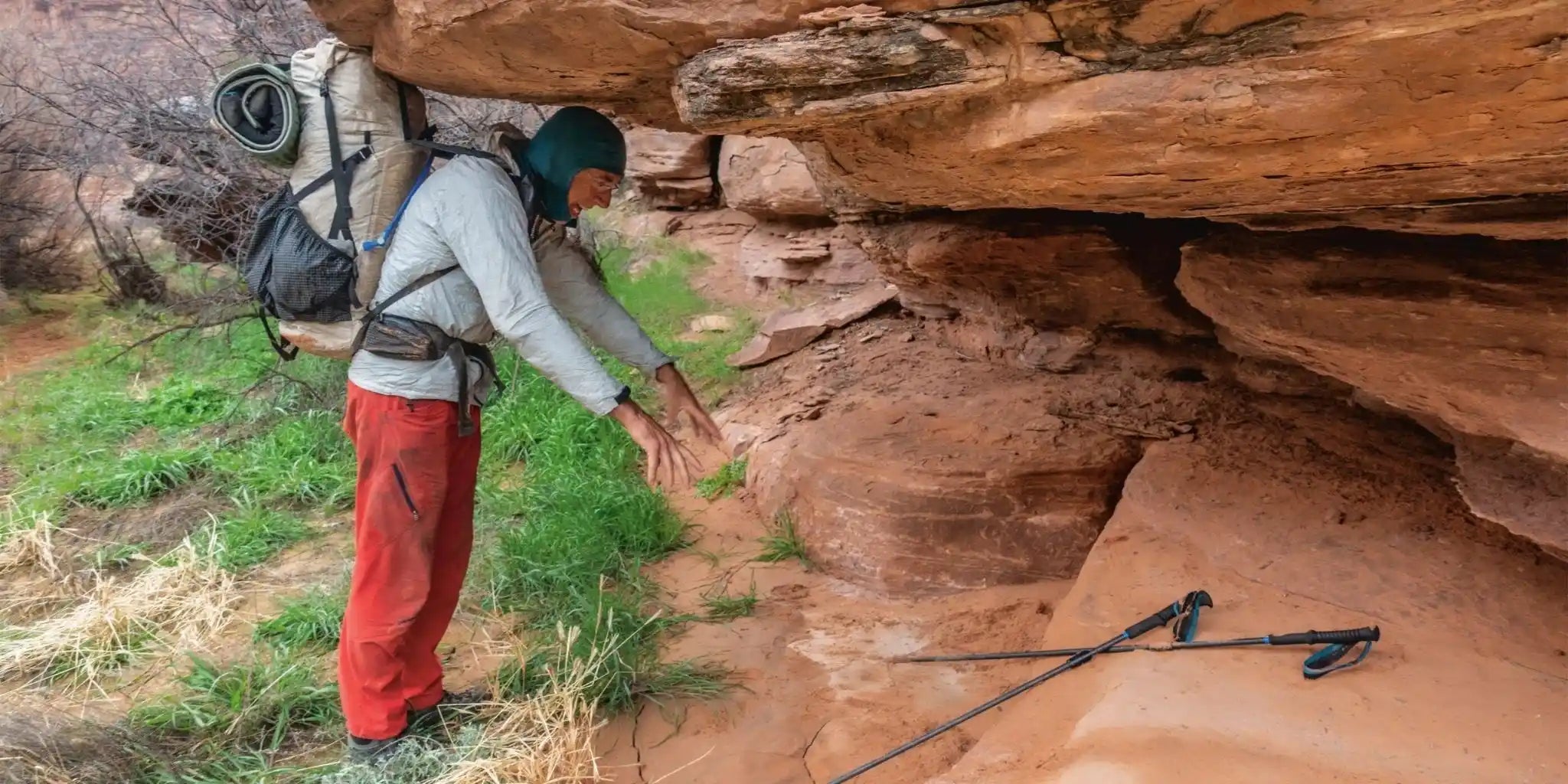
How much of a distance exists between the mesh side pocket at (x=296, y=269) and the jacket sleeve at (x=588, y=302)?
664mm

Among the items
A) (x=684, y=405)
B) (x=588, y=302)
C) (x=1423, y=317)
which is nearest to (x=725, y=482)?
(x=588, y=302)

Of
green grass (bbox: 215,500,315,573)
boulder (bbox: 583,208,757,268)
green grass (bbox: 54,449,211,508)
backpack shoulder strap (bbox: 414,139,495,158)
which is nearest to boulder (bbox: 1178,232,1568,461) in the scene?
backpack shoulder strap (bbox: 414,139,495,158)

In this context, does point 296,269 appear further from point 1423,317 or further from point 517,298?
point 1423,317

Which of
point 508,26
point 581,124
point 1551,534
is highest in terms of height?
point 508,26

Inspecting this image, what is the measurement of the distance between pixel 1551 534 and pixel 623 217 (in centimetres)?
870

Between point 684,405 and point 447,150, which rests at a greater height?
point 447,150

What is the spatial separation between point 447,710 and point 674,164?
6818 millimetres

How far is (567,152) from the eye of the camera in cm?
320

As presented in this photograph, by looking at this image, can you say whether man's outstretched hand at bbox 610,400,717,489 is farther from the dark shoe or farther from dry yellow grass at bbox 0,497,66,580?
dry yellow grass at bbox 0,497,66,580

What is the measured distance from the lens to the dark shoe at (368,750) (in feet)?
10.7

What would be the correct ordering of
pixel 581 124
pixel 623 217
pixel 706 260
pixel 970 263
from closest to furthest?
pixel 581 124 < pixel 970 263 < pixel 706 260 < pixel 623 217

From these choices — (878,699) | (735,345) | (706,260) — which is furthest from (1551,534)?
(706,260)

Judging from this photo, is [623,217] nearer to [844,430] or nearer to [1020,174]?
[844,430]

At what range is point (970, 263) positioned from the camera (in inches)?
192
